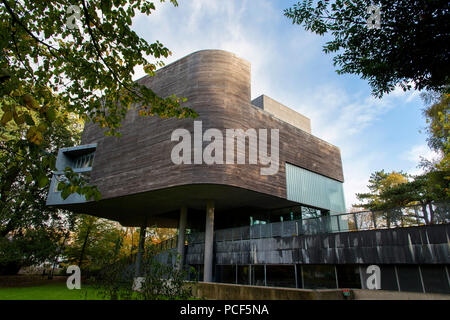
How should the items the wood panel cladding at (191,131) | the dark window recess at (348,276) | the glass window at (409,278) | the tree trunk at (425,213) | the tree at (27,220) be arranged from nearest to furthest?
the glass window at (409,278) → the tree trunk at (425,213) → the dark window recess at (348,276) → the wood panel cladding at (191,131) → the tree at (27,220)

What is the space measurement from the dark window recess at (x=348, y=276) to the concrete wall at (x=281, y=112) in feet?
51.3

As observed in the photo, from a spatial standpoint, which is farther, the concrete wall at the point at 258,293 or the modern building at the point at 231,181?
the modern building at the point at 231,181

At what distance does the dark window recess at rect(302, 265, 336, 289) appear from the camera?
16.1 metres

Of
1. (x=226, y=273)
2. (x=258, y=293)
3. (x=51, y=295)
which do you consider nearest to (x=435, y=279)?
(x=258, y=293)

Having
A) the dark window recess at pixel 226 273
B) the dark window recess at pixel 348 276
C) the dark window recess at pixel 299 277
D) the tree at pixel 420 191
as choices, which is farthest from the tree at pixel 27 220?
the tree at pixel 420 191

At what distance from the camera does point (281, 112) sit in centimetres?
2897

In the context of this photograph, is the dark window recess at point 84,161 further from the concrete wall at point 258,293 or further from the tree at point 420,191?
the tree at point 420,191

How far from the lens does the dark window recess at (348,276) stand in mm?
15041

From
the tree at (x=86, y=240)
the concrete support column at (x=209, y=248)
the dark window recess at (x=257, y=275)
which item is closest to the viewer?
the dark window recess at (x=257, y=275)

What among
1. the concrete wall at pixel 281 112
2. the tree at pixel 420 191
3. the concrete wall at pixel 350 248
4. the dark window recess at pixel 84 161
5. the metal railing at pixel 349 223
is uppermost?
the concrete wall at pixel 281 112

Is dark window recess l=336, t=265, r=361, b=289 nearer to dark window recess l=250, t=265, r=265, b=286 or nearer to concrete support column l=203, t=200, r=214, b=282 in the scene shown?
dark window recess l=250, t=265, r=265, b=286

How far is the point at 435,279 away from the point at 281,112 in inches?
778
